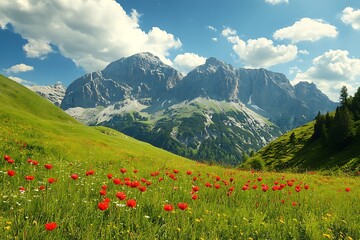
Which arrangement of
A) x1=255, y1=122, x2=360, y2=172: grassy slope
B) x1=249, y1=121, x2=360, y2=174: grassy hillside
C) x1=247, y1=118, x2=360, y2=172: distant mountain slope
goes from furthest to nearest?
1. x1=247, y1=118, x2=360, y2=172: distant mountain slope
2. x1=255, y1=122, x2=360, y2=172: grassy slope
3. x1=249, y1=121, x2=360, y2=174: grassy hillside

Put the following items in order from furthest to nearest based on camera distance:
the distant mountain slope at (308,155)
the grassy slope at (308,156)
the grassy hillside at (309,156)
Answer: the distant mountain slope at (308,155)
the grassy slope at (308,156)
the grassy hillside at (309,156)

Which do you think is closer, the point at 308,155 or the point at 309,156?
the point at 309,156

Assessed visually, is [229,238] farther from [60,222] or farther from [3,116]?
[3,116]

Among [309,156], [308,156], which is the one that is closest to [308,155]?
[308,156]

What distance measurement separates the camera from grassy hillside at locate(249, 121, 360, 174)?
229 feet

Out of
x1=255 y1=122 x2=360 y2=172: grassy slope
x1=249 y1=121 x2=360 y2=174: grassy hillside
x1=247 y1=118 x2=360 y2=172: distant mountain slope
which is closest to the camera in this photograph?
x1=249 y1=121 x2=360 y2=174: grassy hillside

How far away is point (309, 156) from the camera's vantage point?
93.1 meters

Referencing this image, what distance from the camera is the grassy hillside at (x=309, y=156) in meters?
69.7

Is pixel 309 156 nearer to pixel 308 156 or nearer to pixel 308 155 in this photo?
pixel 308 156

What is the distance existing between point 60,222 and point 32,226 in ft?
1.59

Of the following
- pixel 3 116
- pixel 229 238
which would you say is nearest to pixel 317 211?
pixel 229 238

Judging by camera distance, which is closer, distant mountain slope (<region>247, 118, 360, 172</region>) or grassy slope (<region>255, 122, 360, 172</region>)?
grassy slope (<region>255, 122, 360, 172</region>)

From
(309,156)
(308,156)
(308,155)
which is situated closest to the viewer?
(309,156)

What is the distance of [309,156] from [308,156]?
2.48 feet
